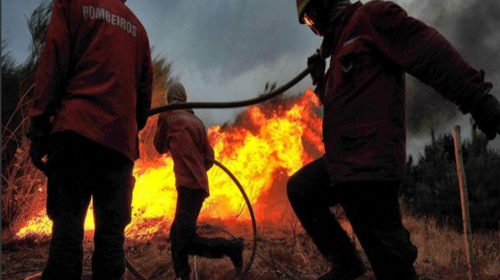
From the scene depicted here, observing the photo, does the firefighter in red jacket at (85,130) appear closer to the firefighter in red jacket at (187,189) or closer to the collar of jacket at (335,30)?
the collar of jacket at (335,30)

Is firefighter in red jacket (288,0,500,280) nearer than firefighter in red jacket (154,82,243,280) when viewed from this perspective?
Yes

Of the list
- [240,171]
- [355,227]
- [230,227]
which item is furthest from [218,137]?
[355,227]

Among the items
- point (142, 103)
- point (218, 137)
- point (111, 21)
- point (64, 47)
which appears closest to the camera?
point (64, 47)

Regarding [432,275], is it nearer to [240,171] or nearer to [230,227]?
[230,227]

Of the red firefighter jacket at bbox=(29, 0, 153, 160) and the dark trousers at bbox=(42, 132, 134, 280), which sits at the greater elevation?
the red firefighter jacket at bbox=(29, 0, 153, 160)

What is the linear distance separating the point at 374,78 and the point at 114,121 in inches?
52.5

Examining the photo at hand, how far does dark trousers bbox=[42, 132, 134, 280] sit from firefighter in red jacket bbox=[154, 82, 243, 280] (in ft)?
5.87

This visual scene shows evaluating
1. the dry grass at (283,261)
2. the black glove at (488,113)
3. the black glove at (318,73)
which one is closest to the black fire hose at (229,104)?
→ the black glove at (318,73)

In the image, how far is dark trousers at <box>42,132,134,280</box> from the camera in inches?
78.5

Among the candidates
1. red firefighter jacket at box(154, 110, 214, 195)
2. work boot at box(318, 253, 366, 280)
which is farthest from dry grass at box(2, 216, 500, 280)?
red firefighter jacket at box(154, 110, 214, 195)

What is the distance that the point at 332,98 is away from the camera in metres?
2.11

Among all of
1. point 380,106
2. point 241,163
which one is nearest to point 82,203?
point 380,106

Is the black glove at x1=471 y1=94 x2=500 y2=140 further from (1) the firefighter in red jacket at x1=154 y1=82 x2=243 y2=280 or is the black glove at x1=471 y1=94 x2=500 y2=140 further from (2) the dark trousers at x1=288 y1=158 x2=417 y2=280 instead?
(1) the firefighter in red jacket at x1=154 y1=82 x2=243 y2=280

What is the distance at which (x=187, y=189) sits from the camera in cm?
417
